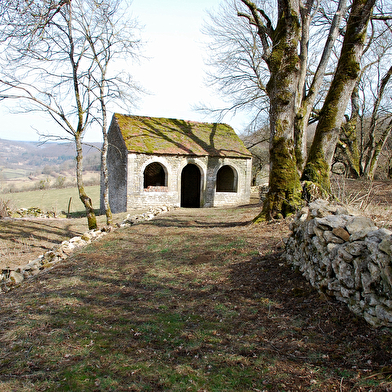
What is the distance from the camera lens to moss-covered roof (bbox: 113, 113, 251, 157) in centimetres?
1878

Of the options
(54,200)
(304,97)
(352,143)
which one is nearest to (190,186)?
(352,143)

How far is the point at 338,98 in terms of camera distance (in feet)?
27.9

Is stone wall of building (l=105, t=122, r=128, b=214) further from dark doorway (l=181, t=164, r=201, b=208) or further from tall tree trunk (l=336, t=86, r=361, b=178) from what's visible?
tall tree trunk (l=336, t=86, r=361, b=178)

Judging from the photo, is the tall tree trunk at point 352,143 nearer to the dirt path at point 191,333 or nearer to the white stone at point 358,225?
the dirt path at point 191,333

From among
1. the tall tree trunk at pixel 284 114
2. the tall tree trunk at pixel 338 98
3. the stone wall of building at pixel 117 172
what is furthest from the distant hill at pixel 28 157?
the tall tree trunk at pixel 338 98

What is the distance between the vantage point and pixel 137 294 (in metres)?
5.29

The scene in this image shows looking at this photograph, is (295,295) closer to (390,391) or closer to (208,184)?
(390,391)

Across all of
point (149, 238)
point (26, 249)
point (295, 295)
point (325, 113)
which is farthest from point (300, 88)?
point (26, 249)

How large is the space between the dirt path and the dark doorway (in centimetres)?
1700

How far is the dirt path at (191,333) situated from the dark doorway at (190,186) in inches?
669

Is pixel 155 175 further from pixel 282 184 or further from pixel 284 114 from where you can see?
pixel 282 184

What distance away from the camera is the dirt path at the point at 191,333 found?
2.90 meters

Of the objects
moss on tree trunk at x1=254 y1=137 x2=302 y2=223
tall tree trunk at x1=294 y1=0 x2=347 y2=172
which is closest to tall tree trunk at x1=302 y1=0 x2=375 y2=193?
moss on tree trunk at x1=254 y1=137 x2=302 y2=223

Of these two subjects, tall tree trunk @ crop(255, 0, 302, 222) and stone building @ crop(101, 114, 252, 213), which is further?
stone building @ crop(101, 114, 252, 213)
